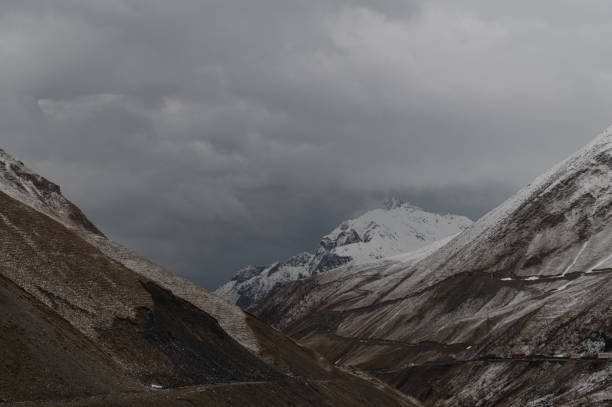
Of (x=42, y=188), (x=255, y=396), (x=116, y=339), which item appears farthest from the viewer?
(x=42, y=188)

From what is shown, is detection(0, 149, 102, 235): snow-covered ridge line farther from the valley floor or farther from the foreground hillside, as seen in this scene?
the valley floor

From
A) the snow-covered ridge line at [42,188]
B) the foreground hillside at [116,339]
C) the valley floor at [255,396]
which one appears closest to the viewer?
the valley floor at [255,396]

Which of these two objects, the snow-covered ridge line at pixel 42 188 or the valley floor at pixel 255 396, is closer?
the valley floor at pixel 255 396

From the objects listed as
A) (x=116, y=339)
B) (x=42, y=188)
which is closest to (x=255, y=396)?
(x=116, y=339)

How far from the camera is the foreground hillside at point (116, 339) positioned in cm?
4203

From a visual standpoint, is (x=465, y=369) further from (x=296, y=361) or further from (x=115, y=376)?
(x=115, y=376)

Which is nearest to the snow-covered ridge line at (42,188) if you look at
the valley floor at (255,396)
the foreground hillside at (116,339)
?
the foreground hillside at (116,339)

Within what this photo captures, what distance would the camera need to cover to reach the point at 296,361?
3548 inches

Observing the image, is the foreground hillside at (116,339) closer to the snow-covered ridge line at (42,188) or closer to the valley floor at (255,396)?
→ the valley floor at (255,396)

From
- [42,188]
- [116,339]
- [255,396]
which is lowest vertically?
[255,396]

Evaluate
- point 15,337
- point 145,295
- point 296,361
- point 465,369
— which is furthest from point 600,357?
point 15,337

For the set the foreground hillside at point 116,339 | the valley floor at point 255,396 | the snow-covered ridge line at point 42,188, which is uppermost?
the snow-covered ridge line at point 42,188

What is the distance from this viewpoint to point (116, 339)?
5738cm

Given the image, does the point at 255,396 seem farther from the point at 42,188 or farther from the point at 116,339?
the point at 42,188
